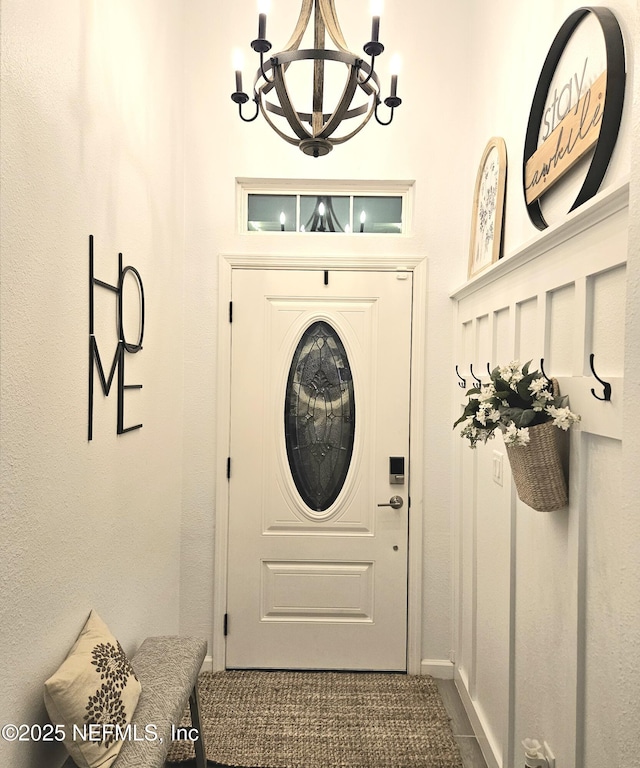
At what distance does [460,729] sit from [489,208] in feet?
7.55

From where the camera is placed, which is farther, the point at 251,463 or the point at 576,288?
the point at 251,463

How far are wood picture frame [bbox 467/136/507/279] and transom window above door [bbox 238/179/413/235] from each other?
1.43 feet

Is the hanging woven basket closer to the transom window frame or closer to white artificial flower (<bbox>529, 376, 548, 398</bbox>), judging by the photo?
white artificial flower (<bbox>529, 376, 548, 398</bbox>)

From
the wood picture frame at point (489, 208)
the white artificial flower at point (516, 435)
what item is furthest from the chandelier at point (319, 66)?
the white artificial flower at point (516, 435)

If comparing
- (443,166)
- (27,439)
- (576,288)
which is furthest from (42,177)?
(443,166)

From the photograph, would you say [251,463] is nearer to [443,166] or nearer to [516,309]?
[516,309]

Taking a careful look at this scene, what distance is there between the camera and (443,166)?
2.96m

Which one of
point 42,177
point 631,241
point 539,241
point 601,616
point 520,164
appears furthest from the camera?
point 520,164

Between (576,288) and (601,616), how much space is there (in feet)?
2.63

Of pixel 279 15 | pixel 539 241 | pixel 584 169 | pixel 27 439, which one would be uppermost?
pixel 279 15

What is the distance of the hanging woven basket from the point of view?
1.46 metres

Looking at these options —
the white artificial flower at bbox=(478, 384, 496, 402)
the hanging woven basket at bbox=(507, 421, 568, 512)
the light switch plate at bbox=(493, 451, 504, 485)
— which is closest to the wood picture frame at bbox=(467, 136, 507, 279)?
the light switch plate at bbox=(493, 451, 504, 485)

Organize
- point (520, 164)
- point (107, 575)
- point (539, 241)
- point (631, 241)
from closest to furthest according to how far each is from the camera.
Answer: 1. point (631, 241)
2. point (539, 241)
3. point (107, 575)
4. point (520, 164)

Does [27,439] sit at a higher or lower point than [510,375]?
lower
